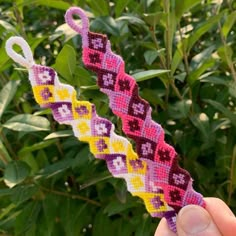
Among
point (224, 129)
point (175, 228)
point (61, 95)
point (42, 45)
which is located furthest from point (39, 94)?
point (42, 45)

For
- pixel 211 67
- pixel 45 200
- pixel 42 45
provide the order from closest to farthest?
1. pixel 45 200
2. pixel 211 67
3. pixel 42 45

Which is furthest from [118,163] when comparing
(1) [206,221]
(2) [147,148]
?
(1) [206,221]

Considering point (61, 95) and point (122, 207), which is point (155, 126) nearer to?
point (61, 95)

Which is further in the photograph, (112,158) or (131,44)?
(131,44)

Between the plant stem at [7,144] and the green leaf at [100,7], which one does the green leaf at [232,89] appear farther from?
the plant stem at [7,144]

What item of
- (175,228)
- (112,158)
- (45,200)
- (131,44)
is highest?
(112,158)

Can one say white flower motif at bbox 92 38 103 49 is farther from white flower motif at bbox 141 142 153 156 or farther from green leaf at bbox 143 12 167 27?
green leaf at bbox 143 12 167 27

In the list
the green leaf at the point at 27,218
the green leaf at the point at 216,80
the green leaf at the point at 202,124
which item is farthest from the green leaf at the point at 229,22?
the green leaf at the point at 27,218

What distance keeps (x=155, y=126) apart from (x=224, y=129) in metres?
0.82

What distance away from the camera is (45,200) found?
5.06 feet

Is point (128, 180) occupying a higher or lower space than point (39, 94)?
lower

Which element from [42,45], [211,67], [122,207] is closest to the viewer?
[122,207]

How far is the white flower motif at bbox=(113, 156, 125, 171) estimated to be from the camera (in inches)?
34.4

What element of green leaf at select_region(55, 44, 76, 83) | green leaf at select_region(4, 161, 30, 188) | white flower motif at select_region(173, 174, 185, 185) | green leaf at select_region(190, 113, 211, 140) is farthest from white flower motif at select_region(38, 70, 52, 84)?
green leaf at select_region(190, 113, 211, 140)
